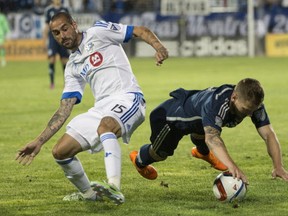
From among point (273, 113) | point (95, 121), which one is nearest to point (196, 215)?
point (95, 121)

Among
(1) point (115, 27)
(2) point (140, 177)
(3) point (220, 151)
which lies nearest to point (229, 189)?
(3) point (220, 151)

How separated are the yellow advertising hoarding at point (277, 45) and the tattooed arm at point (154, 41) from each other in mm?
29146

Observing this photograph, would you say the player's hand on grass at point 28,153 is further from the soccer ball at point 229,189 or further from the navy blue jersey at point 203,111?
the soccer ball at point 229,189

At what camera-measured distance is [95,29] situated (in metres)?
8.79

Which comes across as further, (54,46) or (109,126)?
(54,46)

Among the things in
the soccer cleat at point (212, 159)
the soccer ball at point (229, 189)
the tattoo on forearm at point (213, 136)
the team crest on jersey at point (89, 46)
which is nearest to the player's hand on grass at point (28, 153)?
the team crest on jersey at point (89, 46)

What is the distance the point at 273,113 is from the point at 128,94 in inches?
334

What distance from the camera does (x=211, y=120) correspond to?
305 inches

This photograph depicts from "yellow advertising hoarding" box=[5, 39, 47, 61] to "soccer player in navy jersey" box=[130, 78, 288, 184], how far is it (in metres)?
30.1

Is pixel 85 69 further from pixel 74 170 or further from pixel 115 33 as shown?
pixel 74 170

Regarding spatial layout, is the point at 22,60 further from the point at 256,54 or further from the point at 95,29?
the point at 95,29

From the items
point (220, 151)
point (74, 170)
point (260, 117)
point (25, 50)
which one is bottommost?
point (25, 50)

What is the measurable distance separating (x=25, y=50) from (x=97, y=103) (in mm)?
31238

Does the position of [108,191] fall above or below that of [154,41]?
below
